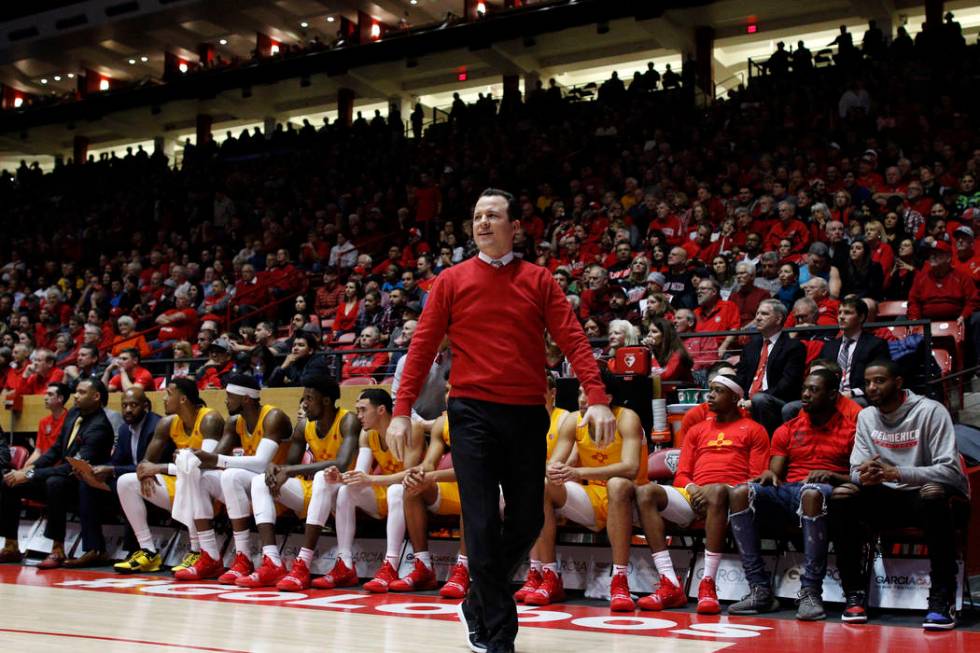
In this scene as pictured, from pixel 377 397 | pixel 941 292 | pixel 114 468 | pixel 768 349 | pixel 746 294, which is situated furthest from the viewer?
pixel 746 294

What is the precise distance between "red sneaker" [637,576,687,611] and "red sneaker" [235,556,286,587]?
92.6 inches

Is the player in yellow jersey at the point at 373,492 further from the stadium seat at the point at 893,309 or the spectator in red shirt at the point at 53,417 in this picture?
the stadium seat at the point at 893,309

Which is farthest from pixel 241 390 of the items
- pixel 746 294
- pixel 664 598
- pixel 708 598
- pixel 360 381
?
pixel 746 294

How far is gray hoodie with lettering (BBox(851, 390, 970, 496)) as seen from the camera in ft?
16.4

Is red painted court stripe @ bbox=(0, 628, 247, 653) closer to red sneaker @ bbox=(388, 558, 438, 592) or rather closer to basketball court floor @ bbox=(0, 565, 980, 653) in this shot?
basketball court floor @ bbox=(0, 565, 980, 653)

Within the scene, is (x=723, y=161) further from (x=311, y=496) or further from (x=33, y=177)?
(x=33, y=177)

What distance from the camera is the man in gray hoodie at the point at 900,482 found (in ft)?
16.0

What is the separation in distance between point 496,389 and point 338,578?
301cm

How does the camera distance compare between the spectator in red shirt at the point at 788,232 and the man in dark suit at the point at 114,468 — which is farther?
the spectator in red shirt at the point at 788,232

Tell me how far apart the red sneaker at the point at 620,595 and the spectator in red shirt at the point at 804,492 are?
0.50 m

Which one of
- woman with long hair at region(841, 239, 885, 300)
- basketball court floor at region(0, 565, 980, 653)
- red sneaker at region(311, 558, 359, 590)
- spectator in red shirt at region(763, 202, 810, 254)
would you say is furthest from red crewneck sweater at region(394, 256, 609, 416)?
spectator in red shirt at region(763, 202, 810, 254)

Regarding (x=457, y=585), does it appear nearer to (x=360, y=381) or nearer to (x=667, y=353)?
(x=667, y=353)

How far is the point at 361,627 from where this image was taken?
4.76m

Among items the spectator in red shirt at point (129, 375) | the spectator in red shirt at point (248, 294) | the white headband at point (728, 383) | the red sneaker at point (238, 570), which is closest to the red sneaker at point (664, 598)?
the white headband at point (728, 383)
